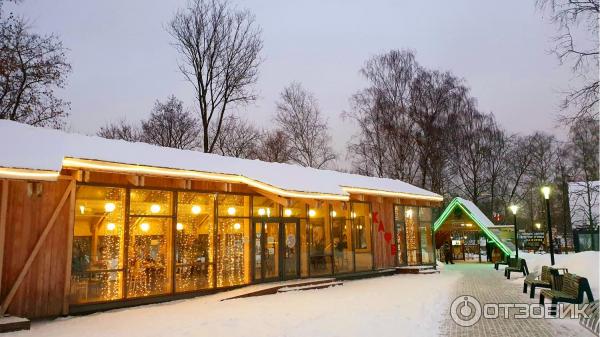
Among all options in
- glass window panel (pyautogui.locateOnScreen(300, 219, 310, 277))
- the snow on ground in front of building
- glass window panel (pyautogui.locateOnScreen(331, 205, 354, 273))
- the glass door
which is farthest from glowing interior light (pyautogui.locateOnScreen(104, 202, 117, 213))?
glass window panel (pyautogui.locateOnScreen(331, 205, 354, 273))

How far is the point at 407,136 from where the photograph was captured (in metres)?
30.9

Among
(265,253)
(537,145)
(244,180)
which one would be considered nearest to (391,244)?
(265,253)

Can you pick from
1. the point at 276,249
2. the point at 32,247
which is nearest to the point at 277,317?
the point at 32,247

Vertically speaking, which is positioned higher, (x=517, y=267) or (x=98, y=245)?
(x=98, y=245)

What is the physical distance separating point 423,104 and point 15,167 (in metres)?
27.0

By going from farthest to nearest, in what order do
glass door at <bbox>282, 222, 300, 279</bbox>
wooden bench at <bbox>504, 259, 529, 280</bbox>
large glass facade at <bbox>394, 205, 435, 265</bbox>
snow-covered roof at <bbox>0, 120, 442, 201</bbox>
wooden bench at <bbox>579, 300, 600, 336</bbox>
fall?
large glass facade at <bbox>394, 205, 435, 265</bbox>, wooden bench at <bbox>504, 259, 529, 280</bbox>, glass door at <bbox>282, 222, 300, 279</bbox>, snow-covered roof at <bbox>0, 120, 442, 201</bbox>, wooden bench at <bbox>579, 300, 600, 336</bbox>

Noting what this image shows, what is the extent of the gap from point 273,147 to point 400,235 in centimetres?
2041

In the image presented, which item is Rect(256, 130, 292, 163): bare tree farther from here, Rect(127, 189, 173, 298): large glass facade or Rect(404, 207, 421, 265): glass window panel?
Rect(127, 189, 173, 298): large glass facade

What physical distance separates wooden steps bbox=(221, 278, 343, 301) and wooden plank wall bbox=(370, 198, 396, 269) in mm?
3657

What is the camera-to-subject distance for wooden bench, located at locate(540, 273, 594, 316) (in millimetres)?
8289

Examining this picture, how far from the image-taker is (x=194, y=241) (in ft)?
39.8

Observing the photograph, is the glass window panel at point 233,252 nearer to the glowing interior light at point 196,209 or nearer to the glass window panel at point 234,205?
the glass window panel at point 234,205

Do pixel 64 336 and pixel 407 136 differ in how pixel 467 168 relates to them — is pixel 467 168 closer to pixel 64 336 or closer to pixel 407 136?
pixel 407 136

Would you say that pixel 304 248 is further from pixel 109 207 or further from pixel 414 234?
pixel 414 234
